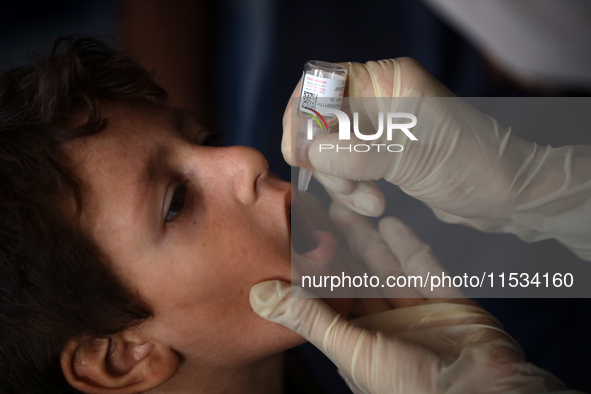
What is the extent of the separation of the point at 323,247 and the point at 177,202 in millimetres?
428

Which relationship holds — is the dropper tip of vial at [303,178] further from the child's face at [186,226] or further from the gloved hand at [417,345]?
the gloved hand at [417,345]

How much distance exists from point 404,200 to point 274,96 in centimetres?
76

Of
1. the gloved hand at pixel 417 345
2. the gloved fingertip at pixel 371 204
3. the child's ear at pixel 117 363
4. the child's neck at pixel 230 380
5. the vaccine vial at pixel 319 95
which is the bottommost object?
the child's neck at pixel 230 380

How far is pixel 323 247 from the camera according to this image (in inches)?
47.1

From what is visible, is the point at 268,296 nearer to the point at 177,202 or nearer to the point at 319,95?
the point at 177,202

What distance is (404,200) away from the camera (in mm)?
1246

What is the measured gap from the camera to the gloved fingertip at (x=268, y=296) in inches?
40.2

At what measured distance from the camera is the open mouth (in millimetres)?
1145

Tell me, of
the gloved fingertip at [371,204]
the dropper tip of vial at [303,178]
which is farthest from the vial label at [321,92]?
the gloved fingertip at [371,204]

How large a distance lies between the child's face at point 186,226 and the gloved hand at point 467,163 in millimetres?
213

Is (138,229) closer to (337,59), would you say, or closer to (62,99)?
(62,99)

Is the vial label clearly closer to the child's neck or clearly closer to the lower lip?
the lower lip

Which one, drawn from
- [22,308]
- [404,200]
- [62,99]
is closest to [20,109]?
[62,99]

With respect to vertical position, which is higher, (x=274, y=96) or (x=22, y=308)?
(x=274, y=96)
